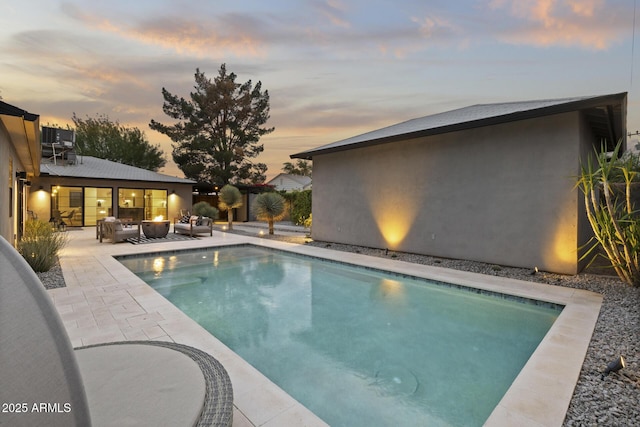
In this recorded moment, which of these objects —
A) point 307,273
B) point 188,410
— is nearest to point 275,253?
point 307,273

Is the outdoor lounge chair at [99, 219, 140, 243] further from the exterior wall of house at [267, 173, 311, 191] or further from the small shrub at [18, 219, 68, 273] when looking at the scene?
the exterior wall of house at [267, 173, 311, 191]

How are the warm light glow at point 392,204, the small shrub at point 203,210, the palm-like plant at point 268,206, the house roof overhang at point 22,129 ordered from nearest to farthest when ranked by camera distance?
the house roof overhang at point 22,129
the warm light glow at point 392,204
the palm-like plant at point 268,206
the small shrub at point 203,210

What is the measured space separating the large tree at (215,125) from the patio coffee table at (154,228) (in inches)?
558

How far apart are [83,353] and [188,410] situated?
4.22 feet

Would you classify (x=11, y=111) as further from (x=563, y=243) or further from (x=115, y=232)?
(x=563, y=243)

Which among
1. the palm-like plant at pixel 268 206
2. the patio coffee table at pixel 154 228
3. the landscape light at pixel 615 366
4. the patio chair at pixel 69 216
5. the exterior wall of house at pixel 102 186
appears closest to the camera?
the landscape light at pixel 615 366

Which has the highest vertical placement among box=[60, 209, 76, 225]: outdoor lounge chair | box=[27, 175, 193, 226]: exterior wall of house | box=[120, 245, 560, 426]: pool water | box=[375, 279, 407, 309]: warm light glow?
box=[27, 175, 193, 226]: exterior wall of house

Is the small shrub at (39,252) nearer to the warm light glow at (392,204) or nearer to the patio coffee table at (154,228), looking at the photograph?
the patio coffee table at (154,228)

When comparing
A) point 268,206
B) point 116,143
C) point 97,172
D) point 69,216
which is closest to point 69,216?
point 69,216

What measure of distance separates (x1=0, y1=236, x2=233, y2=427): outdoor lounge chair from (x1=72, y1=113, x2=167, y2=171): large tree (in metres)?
35.0

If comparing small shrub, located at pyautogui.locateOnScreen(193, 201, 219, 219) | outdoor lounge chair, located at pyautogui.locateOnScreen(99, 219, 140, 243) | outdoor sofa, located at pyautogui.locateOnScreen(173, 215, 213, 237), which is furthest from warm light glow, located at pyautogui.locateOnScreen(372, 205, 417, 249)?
small shrub, located at pyautogui.locateOnScreen(193, 201, 219, 219)

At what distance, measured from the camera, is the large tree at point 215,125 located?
26219mm

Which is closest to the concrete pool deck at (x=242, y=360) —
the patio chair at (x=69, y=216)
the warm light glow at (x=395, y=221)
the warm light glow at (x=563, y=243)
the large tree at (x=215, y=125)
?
the warm light glow at (x=563, y=243)

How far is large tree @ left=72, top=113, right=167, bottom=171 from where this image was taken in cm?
3186
